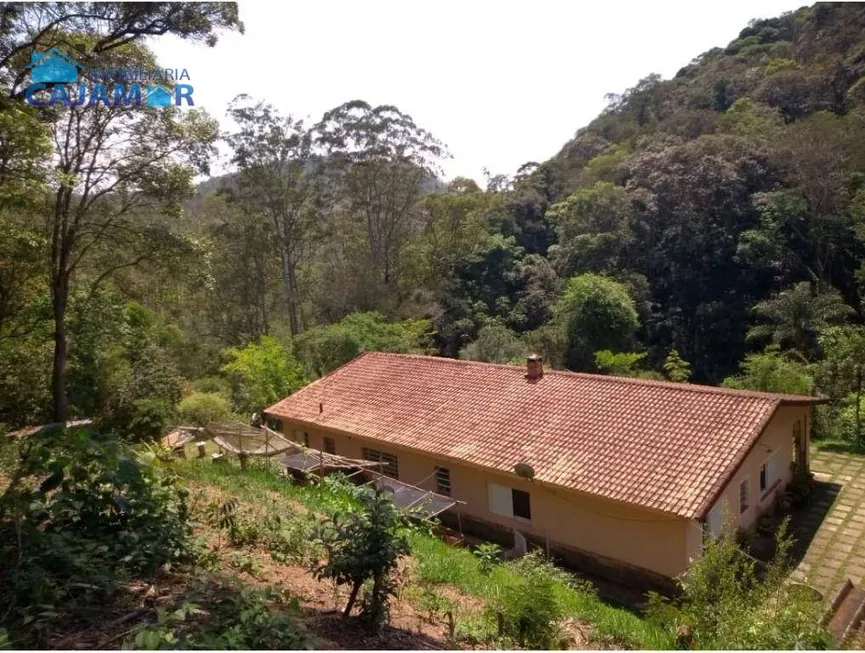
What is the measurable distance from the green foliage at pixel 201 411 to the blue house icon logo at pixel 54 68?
12.3 m

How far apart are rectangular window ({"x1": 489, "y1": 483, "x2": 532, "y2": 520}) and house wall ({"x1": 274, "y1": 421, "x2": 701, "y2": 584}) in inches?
4.3

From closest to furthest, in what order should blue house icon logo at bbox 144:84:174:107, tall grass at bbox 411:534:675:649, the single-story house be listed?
tall grass at bbox 411:534:675:649 < the single-story house < blue house icon logo at bbox 144:84:174:107

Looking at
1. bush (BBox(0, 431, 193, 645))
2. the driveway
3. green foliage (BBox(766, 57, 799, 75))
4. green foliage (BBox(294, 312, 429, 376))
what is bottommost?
the driveway

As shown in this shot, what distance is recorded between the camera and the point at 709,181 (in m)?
31.5

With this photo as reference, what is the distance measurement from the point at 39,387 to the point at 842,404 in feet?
79.8

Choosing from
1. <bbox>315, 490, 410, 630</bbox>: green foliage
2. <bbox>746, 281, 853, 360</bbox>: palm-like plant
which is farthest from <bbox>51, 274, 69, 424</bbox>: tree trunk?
<bbox>746, 281, 853, 360</bbox>: palm-like plant

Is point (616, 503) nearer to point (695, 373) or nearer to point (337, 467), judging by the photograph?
point (337, 467)

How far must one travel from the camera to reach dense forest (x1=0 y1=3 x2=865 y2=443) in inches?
551

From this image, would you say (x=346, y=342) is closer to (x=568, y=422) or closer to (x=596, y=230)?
(x=568, y=422)

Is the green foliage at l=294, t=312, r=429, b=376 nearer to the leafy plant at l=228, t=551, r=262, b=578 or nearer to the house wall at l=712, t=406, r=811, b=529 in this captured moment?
the house wall at l=712, t=406, r=811, b=529

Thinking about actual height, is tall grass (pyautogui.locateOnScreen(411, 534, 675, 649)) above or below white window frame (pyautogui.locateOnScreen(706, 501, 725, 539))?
above

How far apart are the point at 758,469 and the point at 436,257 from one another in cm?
2504

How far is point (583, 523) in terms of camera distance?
460 inches

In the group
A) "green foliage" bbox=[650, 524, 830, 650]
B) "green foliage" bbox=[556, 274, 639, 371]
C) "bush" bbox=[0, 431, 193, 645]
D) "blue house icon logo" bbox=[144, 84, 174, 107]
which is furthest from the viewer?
"green foliage" bbox=[556, 274, 639, 371]
